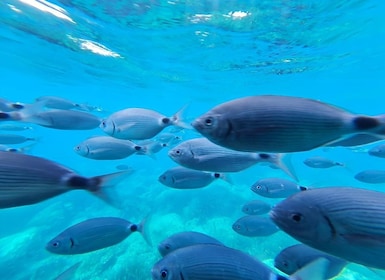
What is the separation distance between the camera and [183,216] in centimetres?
1465

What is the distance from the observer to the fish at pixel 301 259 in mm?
3035

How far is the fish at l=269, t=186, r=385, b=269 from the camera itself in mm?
1779

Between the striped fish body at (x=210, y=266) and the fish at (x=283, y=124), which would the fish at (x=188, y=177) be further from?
the fish at (x=283, y=124)

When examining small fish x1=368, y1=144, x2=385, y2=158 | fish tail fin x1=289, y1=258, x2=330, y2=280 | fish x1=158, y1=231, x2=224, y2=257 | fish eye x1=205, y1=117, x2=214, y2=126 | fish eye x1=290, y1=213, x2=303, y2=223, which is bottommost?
fish x1=158, y1=231, x2=224, y2=257

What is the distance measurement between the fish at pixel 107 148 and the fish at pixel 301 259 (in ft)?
9.63

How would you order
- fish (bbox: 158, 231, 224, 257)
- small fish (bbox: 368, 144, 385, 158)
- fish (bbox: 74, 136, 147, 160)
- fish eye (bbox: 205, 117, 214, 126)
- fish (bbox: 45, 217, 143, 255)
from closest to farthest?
1. fish eye (bbox: 205, 117, 214, 126)
2. fish (bbox: 45, 217, 143, 255)
3. fish (bbox: 158, 231, 224, 257)
4. fish (bbox: 74, 136, 147, 160)
5. small fish (bbox: 368, 144, 385, 158)

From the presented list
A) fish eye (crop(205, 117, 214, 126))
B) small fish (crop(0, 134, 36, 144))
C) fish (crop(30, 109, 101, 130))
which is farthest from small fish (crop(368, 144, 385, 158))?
small fish (crop(0, 134, 36, 144))

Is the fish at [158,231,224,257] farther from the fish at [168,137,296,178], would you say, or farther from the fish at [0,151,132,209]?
the fish at [0,151,132,209]

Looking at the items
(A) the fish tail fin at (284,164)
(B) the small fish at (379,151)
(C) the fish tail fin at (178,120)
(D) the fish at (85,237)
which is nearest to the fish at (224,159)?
(A) the fish tail fin at (284,164)

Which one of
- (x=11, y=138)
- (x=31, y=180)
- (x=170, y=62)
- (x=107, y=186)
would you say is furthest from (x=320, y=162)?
(x=170, y=62)

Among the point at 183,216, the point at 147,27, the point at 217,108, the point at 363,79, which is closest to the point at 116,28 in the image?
the point at 147,27

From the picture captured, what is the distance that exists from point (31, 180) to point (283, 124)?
5.89 feet

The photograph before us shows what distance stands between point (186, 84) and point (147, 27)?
1337 centimetres

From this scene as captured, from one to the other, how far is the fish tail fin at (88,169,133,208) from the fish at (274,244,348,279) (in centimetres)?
206
